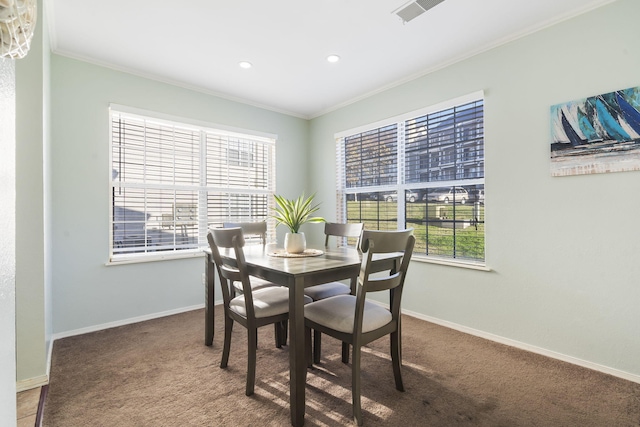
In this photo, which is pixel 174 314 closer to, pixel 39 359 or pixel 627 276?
pixel 39 359

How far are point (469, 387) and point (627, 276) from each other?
1322mm

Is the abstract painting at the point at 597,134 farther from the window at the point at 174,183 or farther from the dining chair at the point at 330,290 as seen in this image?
the window at the point at 174,183

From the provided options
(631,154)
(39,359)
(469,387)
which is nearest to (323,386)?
(469,387)

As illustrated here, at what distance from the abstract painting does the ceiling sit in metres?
0.70

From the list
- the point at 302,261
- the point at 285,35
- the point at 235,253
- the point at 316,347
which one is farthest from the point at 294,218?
the point at 285,35

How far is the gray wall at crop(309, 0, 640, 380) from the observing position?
214 centimetres

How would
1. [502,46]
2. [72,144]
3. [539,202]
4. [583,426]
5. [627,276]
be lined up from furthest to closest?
[72,144] → [502,46] → [539,202] → [627,276] → [583,426]

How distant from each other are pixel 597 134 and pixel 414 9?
5.13 ft

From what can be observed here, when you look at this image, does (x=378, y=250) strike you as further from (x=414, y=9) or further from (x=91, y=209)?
(x=91, y=209)

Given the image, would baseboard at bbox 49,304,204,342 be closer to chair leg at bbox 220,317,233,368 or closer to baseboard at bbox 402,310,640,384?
chair leg at bbox 220,317,233,368

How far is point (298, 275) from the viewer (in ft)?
5.46

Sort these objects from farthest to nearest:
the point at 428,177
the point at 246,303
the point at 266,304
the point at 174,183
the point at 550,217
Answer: the point at 174,183
the point at 428,177
the point at 550,217
the point at 266,304
the point at 246,303

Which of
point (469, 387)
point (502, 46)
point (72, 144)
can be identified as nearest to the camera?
point (469, 387)

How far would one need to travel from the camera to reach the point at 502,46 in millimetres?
2688
